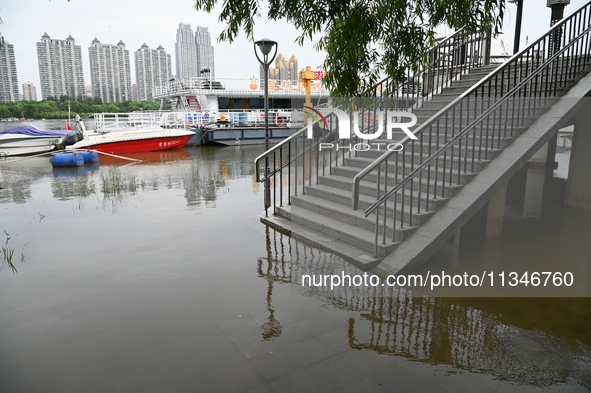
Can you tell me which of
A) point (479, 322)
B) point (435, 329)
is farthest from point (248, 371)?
point (479, 322)

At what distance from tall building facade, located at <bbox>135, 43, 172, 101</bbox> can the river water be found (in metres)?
92.4

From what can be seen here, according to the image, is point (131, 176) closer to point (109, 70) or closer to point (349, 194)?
point (349, 194)

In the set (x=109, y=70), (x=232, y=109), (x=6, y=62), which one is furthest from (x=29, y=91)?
(x=6, y=62)

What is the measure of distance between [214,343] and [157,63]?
99.1 meters

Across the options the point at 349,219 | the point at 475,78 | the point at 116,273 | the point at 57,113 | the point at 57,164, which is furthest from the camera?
the point at 57,113

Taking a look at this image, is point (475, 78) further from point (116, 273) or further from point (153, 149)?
point (153, 149)

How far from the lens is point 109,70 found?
312 ft

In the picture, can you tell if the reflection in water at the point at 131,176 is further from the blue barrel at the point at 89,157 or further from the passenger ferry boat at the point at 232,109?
the passenger ferry boat at the point at 232,109

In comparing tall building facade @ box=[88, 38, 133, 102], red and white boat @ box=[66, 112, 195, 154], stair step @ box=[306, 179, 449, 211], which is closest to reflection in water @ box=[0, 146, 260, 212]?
red and white boat @ box=[66, 112, 195, 154]

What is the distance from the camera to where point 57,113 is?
2803 inches

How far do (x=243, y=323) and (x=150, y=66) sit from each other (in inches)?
3889

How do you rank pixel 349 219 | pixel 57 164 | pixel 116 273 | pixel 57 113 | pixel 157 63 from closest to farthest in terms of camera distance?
1. pixel 116 273
2. pixel 349 219
3. pixel 57 164
4. pixel 57 113
5. pixel 157 63

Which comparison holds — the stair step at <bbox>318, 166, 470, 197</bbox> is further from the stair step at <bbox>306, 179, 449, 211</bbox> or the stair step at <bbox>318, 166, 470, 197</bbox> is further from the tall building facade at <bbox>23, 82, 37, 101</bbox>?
the tall building facade at <bbox>23, 82, 37, 101</bbox>

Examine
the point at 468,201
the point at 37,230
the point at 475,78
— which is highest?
the point at 475,78
